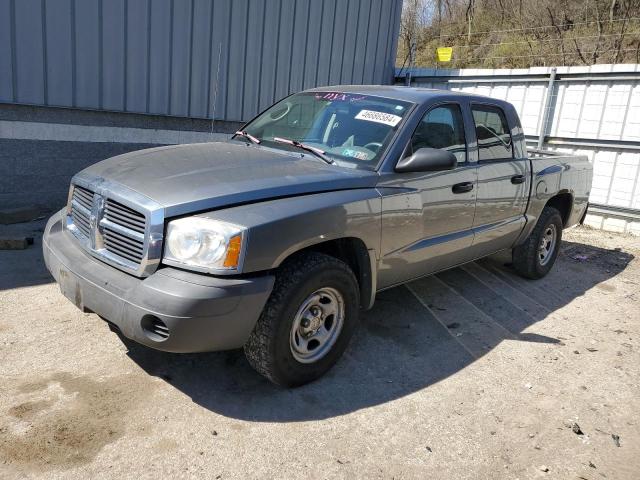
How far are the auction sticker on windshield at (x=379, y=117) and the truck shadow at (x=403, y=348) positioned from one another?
160 centimetres

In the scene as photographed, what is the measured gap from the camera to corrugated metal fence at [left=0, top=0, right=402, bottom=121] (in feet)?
20.2

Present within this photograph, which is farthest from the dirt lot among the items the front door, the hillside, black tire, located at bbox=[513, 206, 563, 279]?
the hillside

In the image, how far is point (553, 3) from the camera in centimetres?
1914

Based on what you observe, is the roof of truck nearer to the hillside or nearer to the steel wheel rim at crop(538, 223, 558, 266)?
the steel wheel rim at crop(538, 223, 558, 266)

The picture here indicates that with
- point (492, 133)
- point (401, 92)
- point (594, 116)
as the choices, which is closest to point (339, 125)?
point (401, 92)

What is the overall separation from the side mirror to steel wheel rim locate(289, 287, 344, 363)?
1.00 meters

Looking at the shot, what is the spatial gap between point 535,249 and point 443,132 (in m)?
2.14

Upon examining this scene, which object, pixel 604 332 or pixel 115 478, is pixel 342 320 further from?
pixel 604 332

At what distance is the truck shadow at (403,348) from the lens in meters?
3.15

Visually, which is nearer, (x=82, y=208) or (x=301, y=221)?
(x=301, y=221)

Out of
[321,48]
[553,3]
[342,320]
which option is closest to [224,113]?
[321,48]

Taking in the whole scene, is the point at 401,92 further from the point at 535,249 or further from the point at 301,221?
the point at 535,249

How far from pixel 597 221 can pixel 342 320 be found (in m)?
6.91

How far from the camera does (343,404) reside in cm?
316
